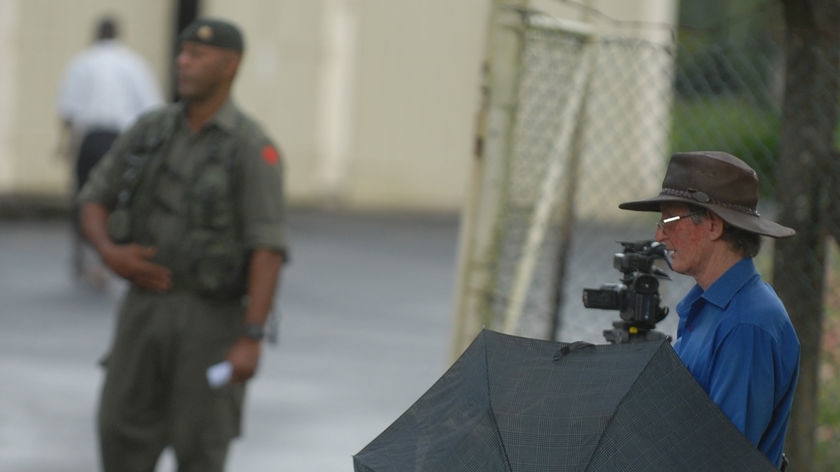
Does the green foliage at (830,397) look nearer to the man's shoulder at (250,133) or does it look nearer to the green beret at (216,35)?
the man's shoulder at (250,133)

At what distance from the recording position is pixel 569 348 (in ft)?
10.6

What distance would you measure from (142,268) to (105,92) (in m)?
7.19

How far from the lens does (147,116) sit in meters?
5.64

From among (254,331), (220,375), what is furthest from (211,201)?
(220,375)

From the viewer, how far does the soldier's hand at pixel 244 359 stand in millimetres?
5324

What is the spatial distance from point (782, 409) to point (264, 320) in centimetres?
252

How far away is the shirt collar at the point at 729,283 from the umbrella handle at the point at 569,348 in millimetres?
290

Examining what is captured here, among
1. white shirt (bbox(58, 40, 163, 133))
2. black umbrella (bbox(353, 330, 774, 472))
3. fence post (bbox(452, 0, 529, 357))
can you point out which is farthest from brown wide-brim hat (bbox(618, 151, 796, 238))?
white shirt (bbox(58, 40, 163, 133))

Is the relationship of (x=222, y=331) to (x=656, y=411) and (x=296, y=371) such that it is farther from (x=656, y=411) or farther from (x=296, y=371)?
(x=296, y=371)

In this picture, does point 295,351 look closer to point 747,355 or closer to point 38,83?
point 747,355

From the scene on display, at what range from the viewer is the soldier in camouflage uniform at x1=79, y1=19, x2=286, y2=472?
5371mm

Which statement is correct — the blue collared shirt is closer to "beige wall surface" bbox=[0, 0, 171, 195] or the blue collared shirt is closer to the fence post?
the fence post

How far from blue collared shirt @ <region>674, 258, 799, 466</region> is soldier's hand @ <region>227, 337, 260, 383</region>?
230cm

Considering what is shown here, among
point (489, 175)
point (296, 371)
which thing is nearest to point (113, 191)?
point (489, 175)
